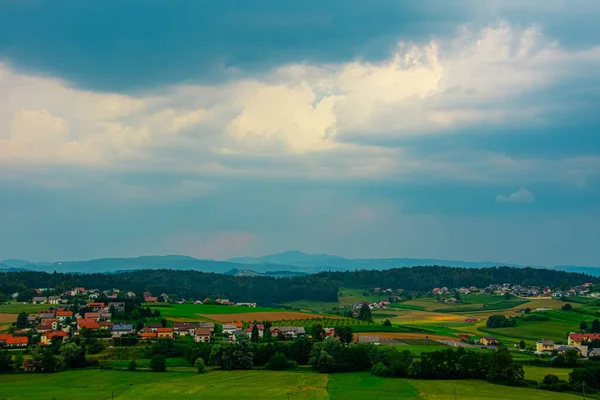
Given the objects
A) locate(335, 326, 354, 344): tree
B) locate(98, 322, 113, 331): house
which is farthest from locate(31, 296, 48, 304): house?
locate(335, 326, 354, 344): tree

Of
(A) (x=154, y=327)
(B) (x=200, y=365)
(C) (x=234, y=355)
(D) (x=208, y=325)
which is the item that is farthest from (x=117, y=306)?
(B) (x=200, y=365)

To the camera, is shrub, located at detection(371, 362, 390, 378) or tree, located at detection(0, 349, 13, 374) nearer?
shrub, located at detection(371, 362, 390, 378)

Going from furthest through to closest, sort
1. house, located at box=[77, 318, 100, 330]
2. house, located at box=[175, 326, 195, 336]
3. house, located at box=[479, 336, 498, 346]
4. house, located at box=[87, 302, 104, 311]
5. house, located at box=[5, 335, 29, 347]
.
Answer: house, located at box=[87, 302, 104, 311] → house, located at box=[175, 326, 195, 336] → house, located at box=[77, 318, 100, 330] → house, located at box=[479, 336, 498, 346] → house, located at box=[5, 335, 29, 347]

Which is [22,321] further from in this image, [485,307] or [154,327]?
[485,307]

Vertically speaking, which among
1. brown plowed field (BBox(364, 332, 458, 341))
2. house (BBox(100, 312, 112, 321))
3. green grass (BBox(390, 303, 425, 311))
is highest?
green grass (BBox(390, 303, 425, 311))

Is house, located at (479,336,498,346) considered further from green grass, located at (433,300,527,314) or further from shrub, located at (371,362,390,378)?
green grass, located at (433,300,527,314)

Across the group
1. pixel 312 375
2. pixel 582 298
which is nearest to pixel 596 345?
pixel 312 375

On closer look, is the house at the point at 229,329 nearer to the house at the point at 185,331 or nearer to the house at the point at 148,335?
the house at the point at 185,331
